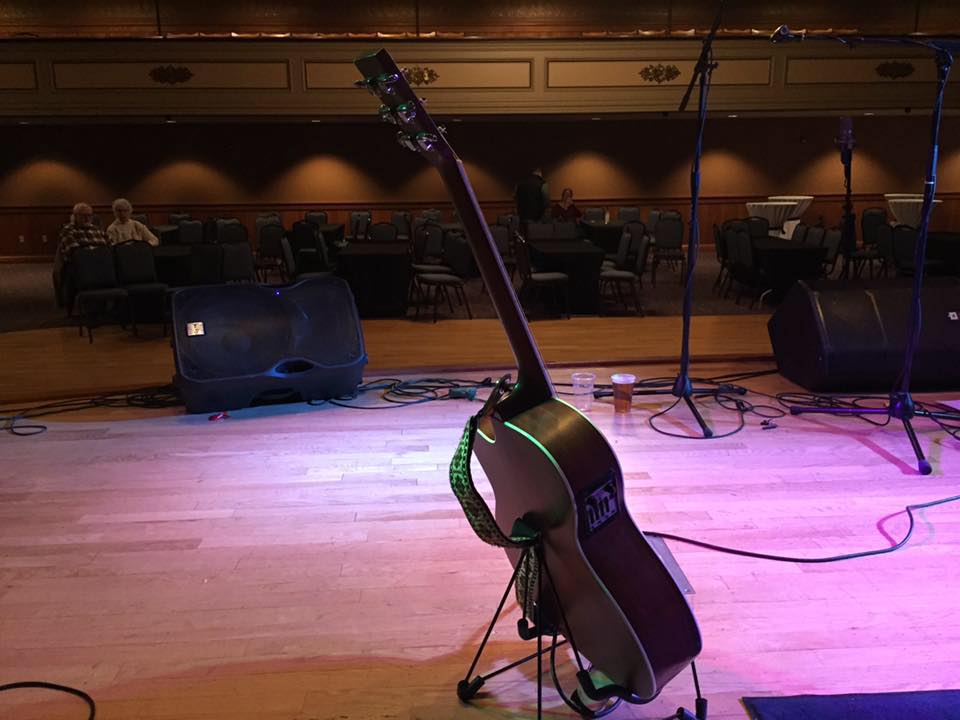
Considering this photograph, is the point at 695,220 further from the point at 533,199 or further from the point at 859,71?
the point at 859,71

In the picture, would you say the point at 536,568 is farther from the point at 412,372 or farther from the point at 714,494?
the point at 412,372

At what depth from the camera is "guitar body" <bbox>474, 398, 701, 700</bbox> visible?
155 centimetres

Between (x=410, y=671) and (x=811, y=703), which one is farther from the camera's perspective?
(x=410, y=671)

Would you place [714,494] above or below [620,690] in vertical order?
below

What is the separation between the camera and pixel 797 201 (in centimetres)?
1325

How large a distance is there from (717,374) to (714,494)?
214 cm

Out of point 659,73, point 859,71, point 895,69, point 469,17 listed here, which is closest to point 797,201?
point 859,71

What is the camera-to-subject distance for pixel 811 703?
1983mm

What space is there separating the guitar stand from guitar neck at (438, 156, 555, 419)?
11.9 inches

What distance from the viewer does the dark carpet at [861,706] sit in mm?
1930

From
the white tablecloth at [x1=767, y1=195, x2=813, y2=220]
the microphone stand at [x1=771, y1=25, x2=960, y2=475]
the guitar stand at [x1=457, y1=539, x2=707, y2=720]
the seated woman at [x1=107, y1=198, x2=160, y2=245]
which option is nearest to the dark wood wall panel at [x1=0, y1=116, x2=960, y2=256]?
the white tablecloth at [x1=767, y1=195, x2=813, y2=220]

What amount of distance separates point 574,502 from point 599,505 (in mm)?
67

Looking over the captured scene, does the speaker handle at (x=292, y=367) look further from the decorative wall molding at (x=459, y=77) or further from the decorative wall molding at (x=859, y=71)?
the decorative wall molding at (x=859, y=71)

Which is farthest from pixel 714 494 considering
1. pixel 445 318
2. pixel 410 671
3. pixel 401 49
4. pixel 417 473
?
pixel 401 49
